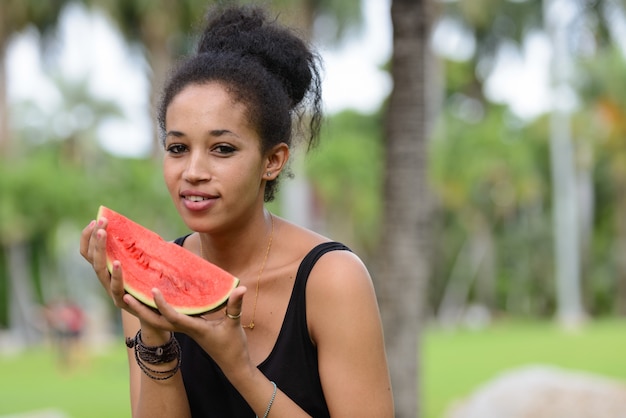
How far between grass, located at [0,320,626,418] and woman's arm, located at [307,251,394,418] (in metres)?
10.1

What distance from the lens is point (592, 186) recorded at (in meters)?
47.2

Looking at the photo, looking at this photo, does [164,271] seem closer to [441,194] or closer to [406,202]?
[406,202]

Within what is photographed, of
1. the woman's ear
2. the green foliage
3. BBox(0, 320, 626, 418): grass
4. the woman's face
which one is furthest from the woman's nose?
the green foliage

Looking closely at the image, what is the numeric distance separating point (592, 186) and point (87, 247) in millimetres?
46925

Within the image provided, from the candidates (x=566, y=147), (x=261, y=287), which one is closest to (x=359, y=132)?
(x=566, y=147)

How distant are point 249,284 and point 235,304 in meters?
0.44

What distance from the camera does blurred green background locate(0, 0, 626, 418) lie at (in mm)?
20125

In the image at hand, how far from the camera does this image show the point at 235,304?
2.21 meters

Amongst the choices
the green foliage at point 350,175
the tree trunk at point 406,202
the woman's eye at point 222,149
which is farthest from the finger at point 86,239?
the green foliage at point 350,175

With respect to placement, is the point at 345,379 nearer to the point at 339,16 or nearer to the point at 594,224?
the point at 339,16

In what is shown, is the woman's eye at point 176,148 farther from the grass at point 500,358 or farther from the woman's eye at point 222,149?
the grass at point 500,358

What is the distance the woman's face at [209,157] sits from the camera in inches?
95.0

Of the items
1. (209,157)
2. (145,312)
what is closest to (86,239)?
(145,312)

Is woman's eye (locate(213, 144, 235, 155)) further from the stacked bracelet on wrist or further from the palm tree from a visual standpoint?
the palm tree
